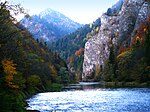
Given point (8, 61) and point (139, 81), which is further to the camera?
point (139, 81)

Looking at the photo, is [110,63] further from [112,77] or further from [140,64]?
[140,64]

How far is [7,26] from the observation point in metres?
42.4

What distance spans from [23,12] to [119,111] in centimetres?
2154

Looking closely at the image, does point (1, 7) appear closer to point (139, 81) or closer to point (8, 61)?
point (8, 61)

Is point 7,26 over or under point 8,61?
over

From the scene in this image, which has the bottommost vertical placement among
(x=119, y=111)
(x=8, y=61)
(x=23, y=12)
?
(x=119, y=111)

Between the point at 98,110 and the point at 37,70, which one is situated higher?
the point at 37,70

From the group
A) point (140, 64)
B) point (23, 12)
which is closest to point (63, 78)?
point (140, 64)

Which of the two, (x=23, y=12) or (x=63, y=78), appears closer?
(x=23, y=12)

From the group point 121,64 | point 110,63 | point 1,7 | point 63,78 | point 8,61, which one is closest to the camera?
point 1,7

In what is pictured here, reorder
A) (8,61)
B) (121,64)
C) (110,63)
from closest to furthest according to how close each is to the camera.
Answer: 1. (8,61)
2. (121,64)
3. (110,63)

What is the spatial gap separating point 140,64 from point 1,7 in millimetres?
109223

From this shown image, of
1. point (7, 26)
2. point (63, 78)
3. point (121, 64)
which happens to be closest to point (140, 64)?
point (121, 64)

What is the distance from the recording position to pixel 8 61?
52.3 meters
